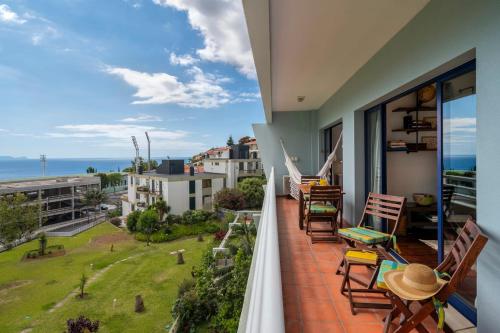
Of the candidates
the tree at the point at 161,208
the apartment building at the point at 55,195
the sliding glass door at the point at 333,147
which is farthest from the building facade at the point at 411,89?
the apartment building at the point at 55,195

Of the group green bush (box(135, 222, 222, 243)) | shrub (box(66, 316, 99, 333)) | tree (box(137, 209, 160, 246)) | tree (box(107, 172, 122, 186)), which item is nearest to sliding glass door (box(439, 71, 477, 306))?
shrub (box(66, 316, 99, 333))

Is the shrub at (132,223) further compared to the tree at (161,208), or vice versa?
the tree at (161,208)

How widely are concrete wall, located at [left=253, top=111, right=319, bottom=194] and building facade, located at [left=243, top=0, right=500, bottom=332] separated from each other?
1.82m

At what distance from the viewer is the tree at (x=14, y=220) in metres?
15.7

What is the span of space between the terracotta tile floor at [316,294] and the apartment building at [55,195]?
90.4ft

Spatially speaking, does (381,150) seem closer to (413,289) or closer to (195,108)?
(413,289)

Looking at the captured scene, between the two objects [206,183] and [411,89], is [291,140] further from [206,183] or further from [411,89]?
[206,183]

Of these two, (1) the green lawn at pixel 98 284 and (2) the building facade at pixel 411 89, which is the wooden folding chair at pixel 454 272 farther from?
(1) the green lawn at pixel 98 284

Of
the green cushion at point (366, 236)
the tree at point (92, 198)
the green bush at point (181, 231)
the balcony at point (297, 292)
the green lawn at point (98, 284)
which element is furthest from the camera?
the tree at point (92, 198)

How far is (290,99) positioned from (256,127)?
1.88 metres

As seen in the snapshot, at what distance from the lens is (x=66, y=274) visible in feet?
41.8

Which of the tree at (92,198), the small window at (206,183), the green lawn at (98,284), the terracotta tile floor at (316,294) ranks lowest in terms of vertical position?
the green lawn at (98,284)

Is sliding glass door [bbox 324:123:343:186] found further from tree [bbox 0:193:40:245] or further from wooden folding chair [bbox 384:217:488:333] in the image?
tree [bbox 0:193:40:245]

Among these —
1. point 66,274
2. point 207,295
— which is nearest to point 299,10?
point 207,295
